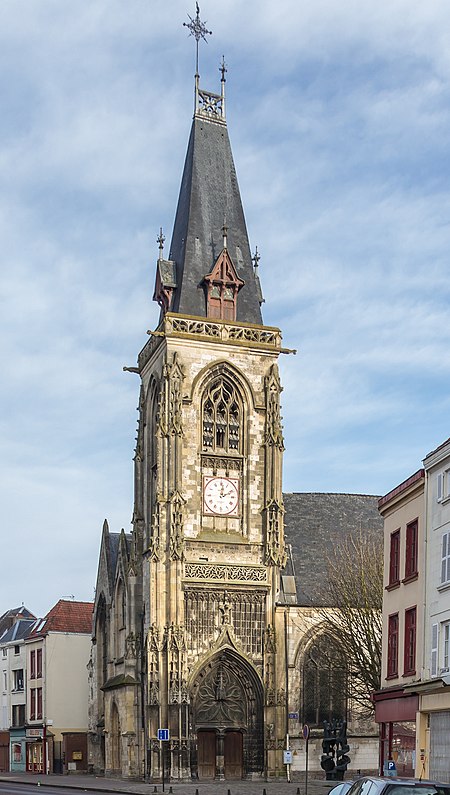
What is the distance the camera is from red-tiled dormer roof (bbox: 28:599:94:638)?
67312mm

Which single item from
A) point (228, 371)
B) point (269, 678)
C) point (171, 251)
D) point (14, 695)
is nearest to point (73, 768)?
point (14, 695)

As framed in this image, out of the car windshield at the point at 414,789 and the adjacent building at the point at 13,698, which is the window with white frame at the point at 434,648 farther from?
the adjacent building at the point at 13,698

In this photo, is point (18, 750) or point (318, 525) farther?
point (18, 750)

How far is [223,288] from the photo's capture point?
5412cm

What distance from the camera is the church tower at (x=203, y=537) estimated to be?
48.9 m

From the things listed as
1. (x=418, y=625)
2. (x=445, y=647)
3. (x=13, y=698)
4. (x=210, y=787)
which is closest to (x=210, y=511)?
(x=210, y=787)

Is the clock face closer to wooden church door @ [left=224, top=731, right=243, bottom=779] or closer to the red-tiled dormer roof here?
wooden church door @ [left=224, top=731, right=243, bottom=779]

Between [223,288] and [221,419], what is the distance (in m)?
6.55

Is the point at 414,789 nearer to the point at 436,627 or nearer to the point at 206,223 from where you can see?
the point at 436,627

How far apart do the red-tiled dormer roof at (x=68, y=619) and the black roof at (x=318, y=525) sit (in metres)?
17.2

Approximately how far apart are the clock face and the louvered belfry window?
1.45 meters

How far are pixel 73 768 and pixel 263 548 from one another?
18.9 m

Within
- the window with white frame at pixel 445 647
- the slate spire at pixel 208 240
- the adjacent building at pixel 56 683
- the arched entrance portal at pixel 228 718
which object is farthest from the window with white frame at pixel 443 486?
the adjacent building at pixel 56 683

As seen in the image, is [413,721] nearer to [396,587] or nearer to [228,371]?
[396,587]
